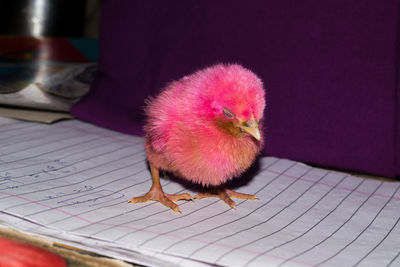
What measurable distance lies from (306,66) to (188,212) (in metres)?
0.37

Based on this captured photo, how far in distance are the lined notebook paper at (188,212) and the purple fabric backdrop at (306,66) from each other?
51mm

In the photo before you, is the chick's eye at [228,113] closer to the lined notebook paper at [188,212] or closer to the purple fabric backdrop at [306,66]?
the lined notebook paper at [188,212]

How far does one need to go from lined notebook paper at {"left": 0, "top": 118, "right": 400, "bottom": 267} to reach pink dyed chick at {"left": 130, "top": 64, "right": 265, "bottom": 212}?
0.07 meters

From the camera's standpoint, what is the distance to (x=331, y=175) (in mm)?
795

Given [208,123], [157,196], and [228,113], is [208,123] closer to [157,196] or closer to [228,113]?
[228,113]

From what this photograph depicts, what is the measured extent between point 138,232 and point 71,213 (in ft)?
0.30

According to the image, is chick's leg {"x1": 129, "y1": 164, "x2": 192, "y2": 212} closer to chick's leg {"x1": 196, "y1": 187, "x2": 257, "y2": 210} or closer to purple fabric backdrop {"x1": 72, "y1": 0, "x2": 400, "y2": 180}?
chick's leg {"x1": 196, "y1": 187, "x2": 257, "y2": 210}

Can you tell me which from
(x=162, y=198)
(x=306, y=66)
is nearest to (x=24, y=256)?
(x=162, y=198)

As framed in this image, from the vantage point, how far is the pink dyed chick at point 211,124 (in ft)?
1.82

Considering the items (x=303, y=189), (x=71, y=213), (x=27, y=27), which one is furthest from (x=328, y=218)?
(x=27, y=27)

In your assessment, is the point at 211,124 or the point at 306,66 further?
the point at 306,66

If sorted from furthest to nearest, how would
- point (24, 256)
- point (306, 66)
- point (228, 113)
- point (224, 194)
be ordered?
point (306, 66) < point (224, 194) < point (228, 113) < point (24, 256)

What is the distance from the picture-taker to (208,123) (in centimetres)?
57

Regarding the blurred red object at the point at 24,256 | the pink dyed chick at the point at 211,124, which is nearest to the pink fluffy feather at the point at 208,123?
the pink dyed chick at the point at 211,124
